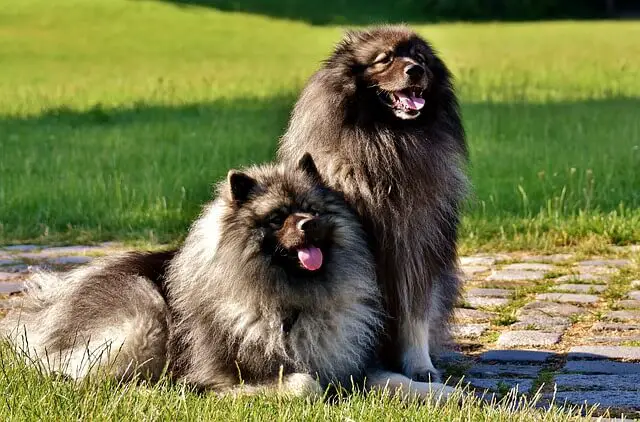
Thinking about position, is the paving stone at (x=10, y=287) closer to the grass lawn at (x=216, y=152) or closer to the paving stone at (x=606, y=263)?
the grass lawn at (x=216, y=152)

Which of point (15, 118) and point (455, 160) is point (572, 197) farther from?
point (15, 118)

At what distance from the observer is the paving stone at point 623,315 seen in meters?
6.04

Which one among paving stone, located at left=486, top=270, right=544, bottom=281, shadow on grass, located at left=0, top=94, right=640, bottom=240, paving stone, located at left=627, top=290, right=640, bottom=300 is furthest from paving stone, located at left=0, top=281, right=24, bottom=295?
paving stone, located at left=627, top=290, right=640, bottom=300

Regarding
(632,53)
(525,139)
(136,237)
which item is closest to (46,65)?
(632,53)

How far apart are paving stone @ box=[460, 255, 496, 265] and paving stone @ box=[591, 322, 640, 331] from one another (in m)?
1.80

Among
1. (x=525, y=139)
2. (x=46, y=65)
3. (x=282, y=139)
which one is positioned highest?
(x=282, y=139)

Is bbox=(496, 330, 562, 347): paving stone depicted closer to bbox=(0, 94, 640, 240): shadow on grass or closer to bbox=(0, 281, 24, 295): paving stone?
bbox=(0, 94, 640, 240): shadow on grass

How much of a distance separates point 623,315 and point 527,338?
74cm

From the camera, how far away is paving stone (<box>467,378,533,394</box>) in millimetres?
4891

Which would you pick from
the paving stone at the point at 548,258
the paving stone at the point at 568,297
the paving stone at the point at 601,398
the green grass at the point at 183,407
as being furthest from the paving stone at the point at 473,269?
the green grass at the point at 183,407

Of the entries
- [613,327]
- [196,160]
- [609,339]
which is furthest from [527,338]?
[196,160]

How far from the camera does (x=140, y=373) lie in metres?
4.68

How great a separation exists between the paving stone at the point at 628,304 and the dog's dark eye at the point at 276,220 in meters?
2.58

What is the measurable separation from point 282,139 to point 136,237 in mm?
3213
